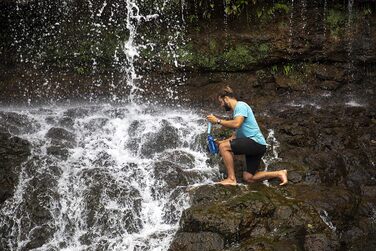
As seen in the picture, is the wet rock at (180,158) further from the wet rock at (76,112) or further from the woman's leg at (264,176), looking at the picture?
the wet rock at (76,112)

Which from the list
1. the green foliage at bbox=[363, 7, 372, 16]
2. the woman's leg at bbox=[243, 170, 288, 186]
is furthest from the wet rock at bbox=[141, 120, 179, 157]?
the green foliage at bbox=[363, 7, 372, 16]

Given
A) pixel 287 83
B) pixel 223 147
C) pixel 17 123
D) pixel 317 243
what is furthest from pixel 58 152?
pixel 287 83

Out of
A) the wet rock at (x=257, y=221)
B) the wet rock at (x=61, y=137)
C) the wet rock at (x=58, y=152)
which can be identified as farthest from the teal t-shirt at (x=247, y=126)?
the wet rock at (x=61, y=137)

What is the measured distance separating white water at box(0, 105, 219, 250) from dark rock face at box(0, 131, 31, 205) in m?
0.15

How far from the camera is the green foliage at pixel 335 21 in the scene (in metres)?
14.3

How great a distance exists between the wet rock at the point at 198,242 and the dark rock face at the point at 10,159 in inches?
138

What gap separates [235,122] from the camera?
8.66 meters

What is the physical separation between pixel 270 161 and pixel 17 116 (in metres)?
6.64

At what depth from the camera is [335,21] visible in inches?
563

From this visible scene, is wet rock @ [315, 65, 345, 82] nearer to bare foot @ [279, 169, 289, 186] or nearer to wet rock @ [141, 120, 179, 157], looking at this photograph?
wet rock @ [141, 120, 179, 157]

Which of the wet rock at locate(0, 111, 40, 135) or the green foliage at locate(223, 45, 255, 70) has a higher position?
the green foliage at locate(223, 45, 255, 70)

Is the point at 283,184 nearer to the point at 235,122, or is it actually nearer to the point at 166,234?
the point at 235,122

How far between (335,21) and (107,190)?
8.86 metres

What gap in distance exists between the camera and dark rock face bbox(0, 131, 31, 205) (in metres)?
9.29
